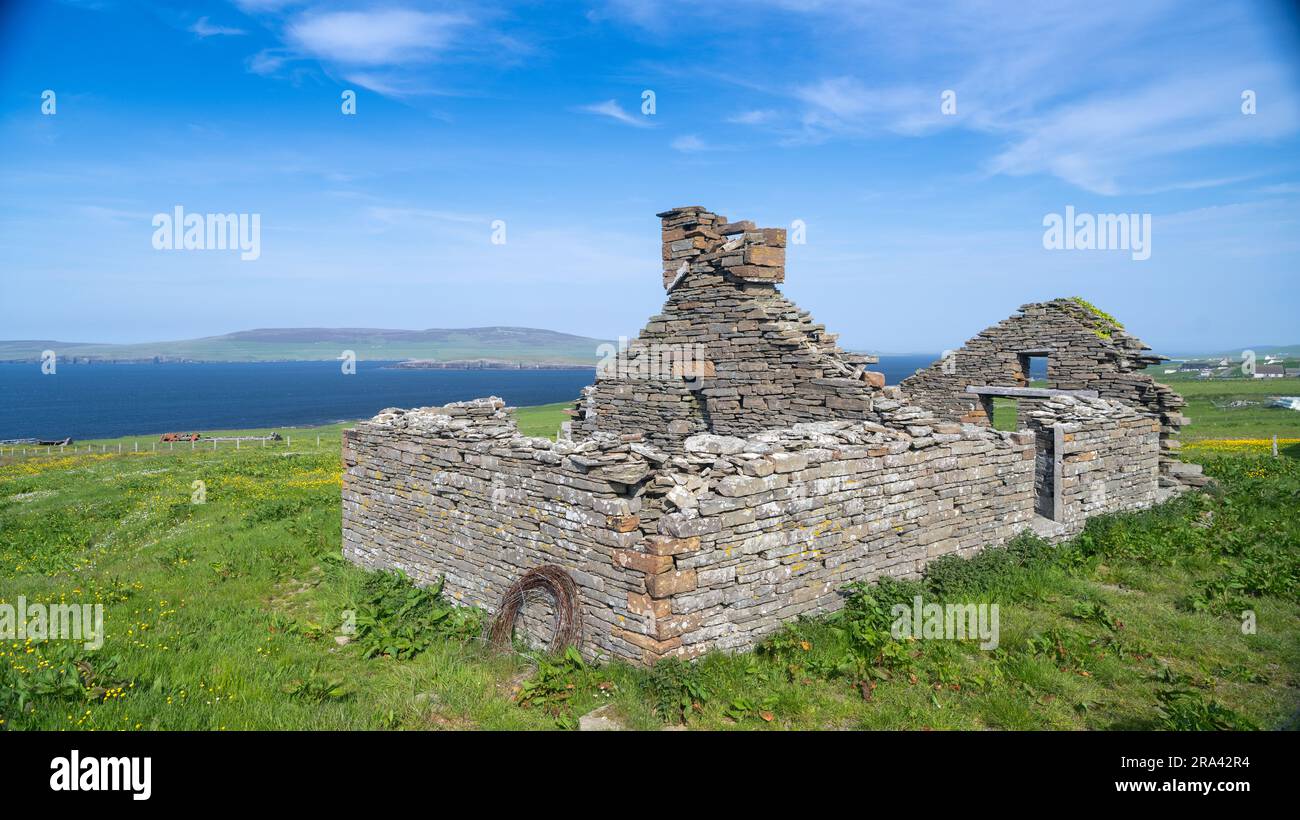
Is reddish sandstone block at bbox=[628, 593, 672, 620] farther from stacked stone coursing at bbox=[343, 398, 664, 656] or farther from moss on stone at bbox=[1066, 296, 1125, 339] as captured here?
moss on stone at bbox=[1066, 296, 1125, 339]

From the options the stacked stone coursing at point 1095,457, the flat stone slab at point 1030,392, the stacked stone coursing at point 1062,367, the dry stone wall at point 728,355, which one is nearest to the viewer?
the dry stone wall at point 728,355

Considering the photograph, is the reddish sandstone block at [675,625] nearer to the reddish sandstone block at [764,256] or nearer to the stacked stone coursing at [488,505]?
the stacked stone coursing at [488,505]

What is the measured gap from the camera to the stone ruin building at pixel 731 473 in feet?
25.1

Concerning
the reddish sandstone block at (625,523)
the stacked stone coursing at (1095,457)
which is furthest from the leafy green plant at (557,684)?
the stacked stone coursing at (1095,457)

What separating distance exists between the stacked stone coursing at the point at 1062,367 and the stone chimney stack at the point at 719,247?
717cm

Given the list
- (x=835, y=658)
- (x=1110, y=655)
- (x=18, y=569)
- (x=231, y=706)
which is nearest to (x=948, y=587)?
(x=1110, y=655)

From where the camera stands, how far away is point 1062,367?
1767 centimetres

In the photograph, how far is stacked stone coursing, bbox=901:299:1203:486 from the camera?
618 inches

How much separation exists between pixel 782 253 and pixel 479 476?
7.15 m

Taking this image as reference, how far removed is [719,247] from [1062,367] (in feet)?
35.7

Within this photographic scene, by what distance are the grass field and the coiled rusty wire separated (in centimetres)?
33

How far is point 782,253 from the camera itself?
12.8m
